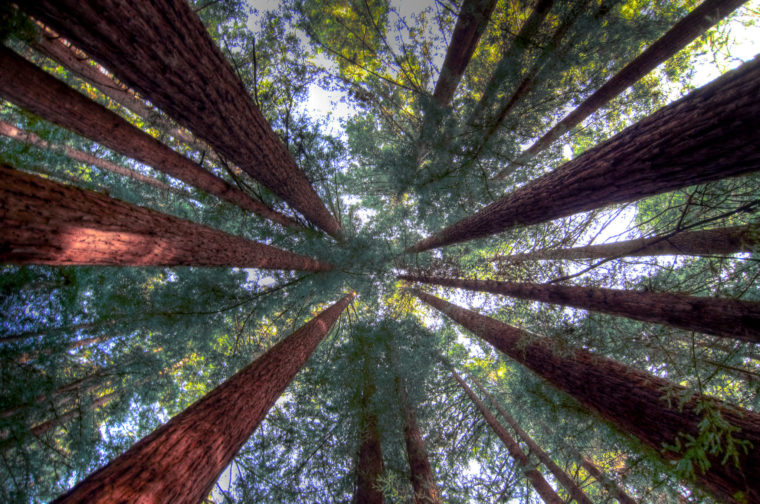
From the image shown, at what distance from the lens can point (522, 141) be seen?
259 inches

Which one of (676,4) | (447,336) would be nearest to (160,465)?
(447,336)

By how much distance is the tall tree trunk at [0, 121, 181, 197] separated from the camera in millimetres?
6465

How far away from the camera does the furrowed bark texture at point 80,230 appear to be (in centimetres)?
177

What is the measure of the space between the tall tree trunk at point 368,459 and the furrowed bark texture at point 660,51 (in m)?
8.18

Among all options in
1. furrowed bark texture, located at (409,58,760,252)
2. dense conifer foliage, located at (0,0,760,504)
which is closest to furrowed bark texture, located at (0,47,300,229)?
dense conifer foliage, located at (0,0,760,504)

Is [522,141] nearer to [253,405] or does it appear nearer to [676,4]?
[676,4]

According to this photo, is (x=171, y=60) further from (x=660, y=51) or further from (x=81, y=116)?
(x=660, y=51)

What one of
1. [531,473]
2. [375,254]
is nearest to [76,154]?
[375,254]

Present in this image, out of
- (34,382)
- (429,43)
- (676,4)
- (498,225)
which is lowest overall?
(34,382)

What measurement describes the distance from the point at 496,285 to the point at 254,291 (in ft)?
22.1

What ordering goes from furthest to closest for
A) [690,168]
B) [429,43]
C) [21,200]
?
[429,43] < [690,168] < [21,200]

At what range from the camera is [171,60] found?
2441 mm

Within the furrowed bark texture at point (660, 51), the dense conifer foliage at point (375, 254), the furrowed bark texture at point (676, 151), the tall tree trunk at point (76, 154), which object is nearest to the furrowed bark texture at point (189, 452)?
the dense conifer foliage at point (375, 254)

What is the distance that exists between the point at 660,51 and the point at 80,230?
30.1 ft
